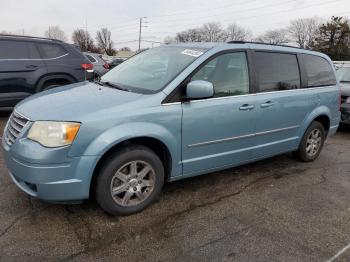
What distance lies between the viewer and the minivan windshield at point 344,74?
336 inches

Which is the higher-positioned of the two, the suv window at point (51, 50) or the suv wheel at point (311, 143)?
the suv window at point (51, 50)

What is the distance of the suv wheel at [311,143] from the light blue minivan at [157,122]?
0.24 m

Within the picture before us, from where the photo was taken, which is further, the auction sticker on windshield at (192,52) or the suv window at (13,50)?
the suv window at (13,50)

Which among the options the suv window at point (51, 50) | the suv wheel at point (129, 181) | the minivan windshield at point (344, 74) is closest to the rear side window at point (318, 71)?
the suv wheel at point (129, 181)

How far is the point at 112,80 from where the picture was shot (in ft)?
13.5

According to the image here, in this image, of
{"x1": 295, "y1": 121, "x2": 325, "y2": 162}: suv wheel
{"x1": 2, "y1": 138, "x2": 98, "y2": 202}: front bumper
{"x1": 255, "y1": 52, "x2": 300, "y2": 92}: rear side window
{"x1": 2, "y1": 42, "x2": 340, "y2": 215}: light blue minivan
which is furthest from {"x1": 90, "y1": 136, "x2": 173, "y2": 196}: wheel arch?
{"x1": 295, "y1": 121, "x2": 325, "y2": 162}: suv wheel

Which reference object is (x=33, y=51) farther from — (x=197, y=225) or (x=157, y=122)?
(x=197, y=225)

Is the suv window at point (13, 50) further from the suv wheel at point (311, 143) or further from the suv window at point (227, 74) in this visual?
the suv wheel at point (311, 143)

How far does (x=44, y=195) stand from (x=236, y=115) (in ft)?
7.17

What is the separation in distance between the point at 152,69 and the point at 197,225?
183 cm

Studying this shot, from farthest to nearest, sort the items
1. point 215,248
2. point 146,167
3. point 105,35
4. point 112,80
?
point 105,35 → point 112,80 → point 146,167 → point 215,248

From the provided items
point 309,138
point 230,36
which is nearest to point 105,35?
point 230,36

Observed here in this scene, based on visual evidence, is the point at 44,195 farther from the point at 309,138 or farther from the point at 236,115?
the point at 309,138

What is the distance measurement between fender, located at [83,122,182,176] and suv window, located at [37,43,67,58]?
5.02m
